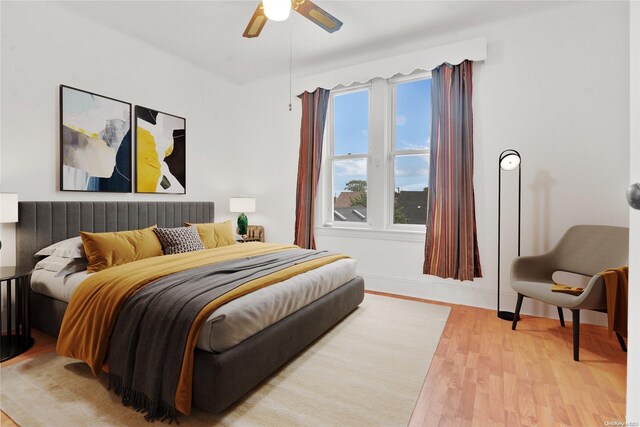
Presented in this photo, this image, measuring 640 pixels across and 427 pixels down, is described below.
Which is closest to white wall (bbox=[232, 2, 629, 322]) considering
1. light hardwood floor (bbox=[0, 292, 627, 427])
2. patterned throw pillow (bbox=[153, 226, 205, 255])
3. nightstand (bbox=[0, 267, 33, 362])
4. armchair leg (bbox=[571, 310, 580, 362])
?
light hardwood floor (bbox=[0, 292, 627, 427])

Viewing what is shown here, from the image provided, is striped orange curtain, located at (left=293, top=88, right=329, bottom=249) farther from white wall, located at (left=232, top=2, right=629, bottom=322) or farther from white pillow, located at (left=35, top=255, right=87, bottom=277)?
white pillow, located at (left=35, top=255, right=87, bottom=277)

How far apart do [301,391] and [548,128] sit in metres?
3.17

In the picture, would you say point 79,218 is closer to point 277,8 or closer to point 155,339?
point 155,339

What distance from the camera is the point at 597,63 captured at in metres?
2.96

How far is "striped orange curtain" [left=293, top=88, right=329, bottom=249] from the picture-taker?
4.31 m

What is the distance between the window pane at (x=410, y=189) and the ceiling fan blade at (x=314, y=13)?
1.83 m

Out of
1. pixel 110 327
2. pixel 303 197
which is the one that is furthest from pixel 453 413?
pixel 303 197

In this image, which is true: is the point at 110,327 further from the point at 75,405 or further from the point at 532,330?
the point at 532,330

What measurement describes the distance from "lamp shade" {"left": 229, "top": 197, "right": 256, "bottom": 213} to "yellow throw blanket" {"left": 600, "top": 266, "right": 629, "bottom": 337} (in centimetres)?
373

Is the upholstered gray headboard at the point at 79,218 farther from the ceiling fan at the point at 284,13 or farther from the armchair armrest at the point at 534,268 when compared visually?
the armchair armrest at the point at 534,268

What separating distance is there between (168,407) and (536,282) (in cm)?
291

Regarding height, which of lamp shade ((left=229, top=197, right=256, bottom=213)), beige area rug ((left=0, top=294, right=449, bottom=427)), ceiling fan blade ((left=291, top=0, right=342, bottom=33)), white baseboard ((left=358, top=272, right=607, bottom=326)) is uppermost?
ceiling fan blade ((left=291, top=0, right=342, bottom=33))

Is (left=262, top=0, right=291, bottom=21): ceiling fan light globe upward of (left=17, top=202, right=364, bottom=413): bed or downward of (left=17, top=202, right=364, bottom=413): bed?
upward

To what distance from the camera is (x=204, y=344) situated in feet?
5.63
